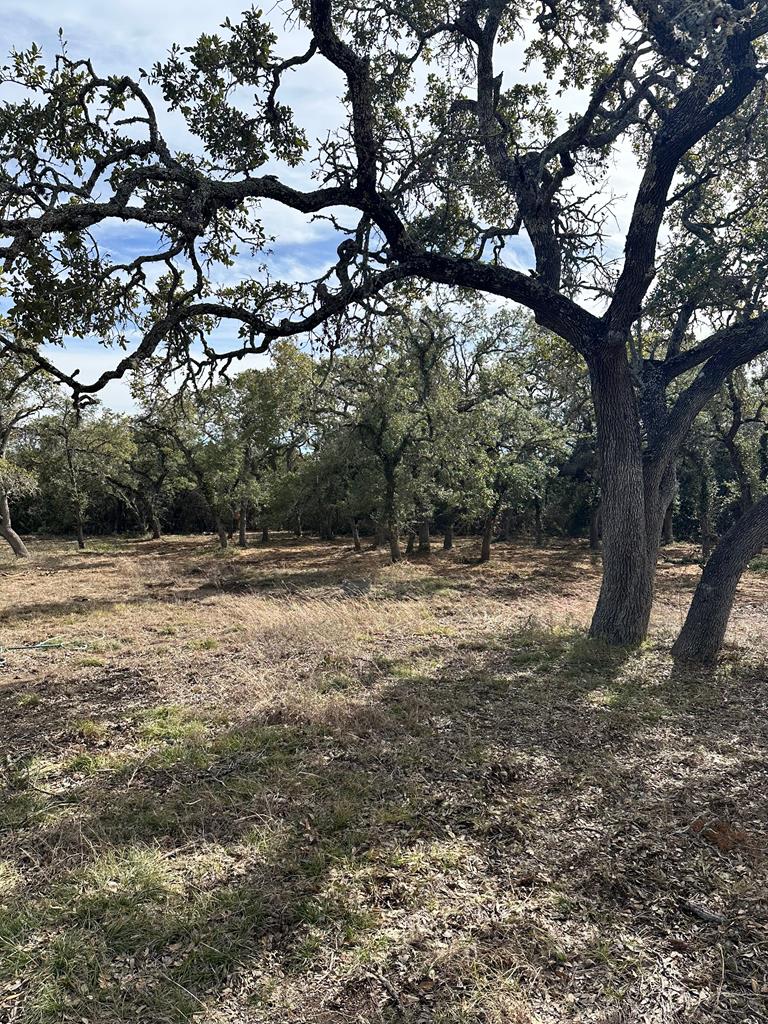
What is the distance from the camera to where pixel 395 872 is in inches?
122

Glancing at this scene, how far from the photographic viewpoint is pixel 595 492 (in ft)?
91.9

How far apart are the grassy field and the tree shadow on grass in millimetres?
15

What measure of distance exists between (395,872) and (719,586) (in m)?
5.69

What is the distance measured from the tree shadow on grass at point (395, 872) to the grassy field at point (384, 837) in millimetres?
15

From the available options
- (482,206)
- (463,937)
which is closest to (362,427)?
(482,206)

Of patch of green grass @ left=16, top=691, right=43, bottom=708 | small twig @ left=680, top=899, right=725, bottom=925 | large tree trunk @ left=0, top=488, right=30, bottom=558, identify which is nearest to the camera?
small twig @ left=680, top=899, right=725, bottom=925

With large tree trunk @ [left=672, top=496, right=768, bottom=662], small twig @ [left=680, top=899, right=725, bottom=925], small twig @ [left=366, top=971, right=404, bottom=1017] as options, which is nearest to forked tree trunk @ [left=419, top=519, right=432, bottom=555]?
large tree trunk @ [left=672, top=496, right=768, bottom=662]

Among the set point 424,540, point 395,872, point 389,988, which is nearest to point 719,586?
point 395,872

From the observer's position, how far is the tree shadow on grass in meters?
2.36

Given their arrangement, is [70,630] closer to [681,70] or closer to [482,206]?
[482,206]

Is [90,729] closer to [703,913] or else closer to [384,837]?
[384,837]

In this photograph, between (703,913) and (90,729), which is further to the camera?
(90,729)

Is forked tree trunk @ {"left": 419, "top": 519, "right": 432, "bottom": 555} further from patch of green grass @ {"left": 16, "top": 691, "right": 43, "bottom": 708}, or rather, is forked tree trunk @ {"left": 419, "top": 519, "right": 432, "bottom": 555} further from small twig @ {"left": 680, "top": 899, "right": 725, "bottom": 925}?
small twig @ {"left": 680, "top": 899, "right": 725, "bottom": 925}

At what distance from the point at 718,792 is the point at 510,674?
9.79 feet
